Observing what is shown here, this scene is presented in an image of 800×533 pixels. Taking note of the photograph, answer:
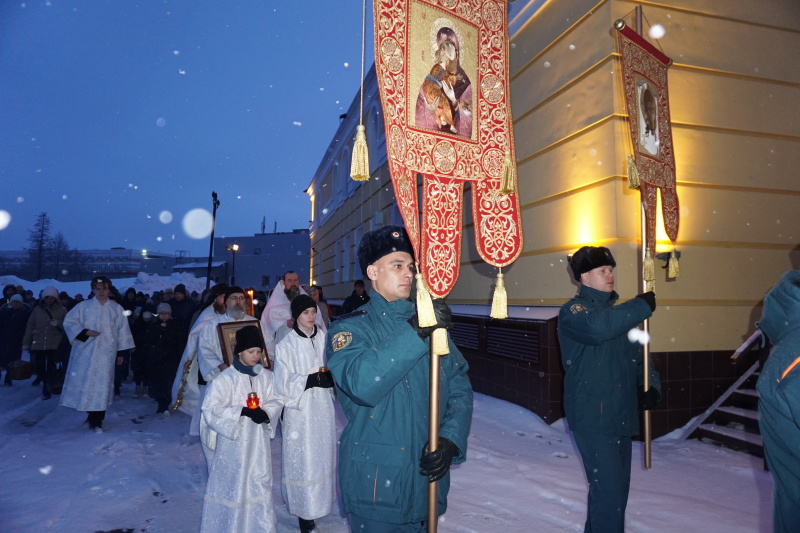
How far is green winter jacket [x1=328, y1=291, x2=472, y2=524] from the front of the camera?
1865 mm

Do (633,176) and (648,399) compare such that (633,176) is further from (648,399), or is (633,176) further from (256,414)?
(256,414)

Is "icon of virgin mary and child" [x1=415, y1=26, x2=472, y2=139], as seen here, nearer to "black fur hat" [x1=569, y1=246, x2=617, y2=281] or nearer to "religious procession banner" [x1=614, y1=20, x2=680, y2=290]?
"black fur hat" [x1=569, y1=246, x2=617, y2=281]

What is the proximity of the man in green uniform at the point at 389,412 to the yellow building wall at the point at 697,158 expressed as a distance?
4771 millimetres

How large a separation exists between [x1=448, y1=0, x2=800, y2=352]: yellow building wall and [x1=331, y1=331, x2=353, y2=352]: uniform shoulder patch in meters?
5.08

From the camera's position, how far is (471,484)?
4836mm

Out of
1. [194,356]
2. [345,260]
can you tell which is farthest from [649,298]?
[345,260]

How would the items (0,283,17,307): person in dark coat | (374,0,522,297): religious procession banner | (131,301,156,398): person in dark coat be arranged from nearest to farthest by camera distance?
(374,0,522,297): religious procession banner → (131,301,156,398): person in dark coat → (0,283,17,307): person in dark coat

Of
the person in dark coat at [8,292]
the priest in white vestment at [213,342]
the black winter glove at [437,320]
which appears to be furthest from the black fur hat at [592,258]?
the person in dark coat at [8,292]

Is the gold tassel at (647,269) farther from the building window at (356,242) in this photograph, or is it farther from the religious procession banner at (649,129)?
the building window at (356,242)

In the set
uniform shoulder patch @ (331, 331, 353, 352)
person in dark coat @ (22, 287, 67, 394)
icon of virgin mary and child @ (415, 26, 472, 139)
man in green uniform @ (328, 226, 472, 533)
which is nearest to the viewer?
man in green uniform @ (328, 226, 472, 533)

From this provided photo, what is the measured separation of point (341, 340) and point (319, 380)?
2128mm

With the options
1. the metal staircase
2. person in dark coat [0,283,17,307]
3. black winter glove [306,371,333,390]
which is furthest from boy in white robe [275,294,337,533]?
person in dark coat [0,283,17,307]

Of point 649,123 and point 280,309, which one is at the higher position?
point 649,123

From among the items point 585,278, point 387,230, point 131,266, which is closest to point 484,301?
point 585,278
